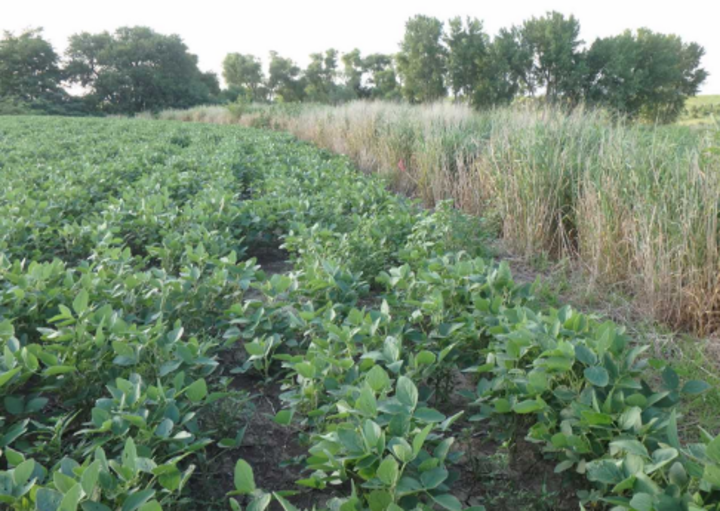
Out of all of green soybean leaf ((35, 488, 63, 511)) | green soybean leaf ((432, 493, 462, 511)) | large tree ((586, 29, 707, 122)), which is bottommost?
green soybean leaf ((432, 493, 462, 511))

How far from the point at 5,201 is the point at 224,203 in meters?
2.25

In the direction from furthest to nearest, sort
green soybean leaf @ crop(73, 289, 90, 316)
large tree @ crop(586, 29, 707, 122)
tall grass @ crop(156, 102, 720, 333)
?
large tree @ crop(586, 29, 707, 122), tall grass @ crop(156, 102, 720, 333), green soybean leaf @ crop(73, 289, 90, 316)

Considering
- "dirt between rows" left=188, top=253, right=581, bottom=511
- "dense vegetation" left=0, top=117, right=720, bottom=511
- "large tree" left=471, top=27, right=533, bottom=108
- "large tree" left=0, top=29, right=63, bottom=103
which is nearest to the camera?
"dense vegetation" left=0, top=117, right=720, bottom=511

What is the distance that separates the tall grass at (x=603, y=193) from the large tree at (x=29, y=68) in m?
39.9

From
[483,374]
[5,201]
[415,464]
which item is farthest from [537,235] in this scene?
[5,201]

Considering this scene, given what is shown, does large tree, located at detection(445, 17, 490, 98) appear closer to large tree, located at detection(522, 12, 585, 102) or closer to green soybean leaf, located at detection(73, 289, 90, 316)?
large tree, located at detection(522, 12, 585, 102)

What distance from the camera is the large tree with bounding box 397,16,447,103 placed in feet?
141

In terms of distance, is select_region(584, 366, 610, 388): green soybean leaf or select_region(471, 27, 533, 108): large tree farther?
select_region(471, 27, 533, 108): large tree

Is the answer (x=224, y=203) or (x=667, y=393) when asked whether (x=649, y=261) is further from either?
(x=224, y=203)

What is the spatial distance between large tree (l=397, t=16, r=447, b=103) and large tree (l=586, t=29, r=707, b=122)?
472 inches

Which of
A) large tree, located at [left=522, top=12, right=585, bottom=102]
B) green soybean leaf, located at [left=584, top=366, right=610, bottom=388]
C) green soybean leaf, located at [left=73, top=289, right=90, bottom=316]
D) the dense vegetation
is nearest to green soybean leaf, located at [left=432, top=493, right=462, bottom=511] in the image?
the dense vegetation

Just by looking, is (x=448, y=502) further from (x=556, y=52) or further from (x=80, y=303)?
(x=556, y=52)

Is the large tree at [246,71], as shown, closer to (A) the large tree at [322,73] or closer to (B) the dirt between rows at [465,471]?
(A) the large tree at [322,73]

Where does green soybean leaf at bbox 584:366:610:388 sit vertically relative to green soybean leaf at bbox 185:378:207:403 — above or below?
above
